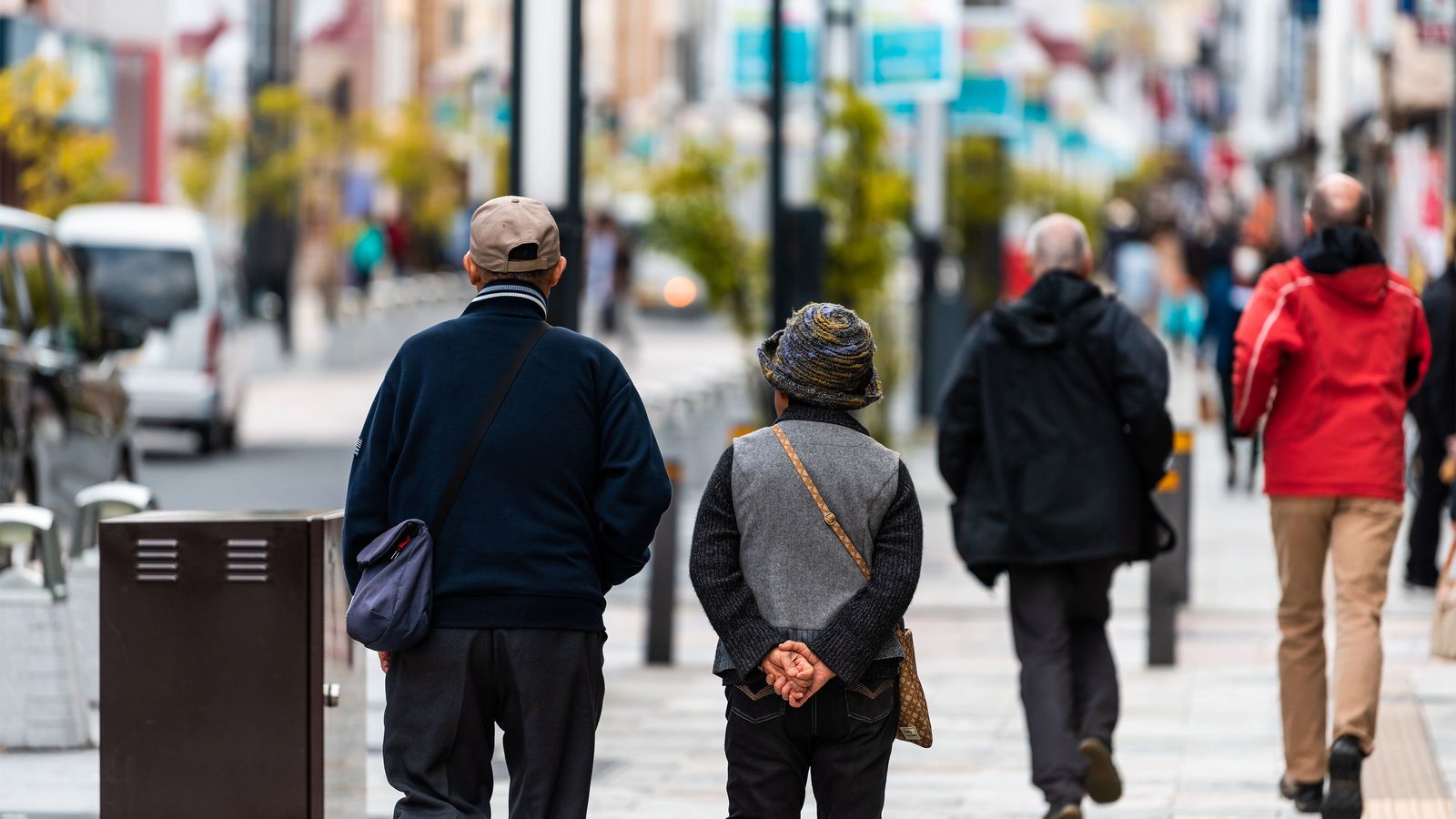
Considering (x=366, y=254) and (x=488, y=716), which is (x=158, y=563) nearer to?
(x=488, y=716)

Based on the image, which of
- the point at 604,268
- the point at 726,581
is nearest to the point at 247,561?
the point at 726,581

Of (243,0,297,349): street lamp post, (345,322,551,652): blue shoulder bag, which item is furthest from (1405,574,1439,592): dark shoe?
(243,0,297,349): street lamp post

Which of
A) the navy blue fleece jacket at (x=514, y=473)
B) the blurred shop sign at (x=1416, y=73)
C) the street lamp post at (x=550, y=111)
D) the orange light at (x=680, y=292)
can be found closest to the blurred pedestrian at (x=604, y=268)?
the orange light at (x=680, y=292)

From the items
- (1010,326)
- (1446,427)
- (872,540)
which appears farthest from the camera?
(1446,427)

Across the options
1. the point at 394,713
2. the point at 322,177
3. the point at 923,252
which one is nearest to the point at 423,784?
the point at 394,713

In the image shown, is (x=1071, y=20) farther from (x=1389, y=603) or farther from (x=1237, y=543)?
(x=1389, y=603)

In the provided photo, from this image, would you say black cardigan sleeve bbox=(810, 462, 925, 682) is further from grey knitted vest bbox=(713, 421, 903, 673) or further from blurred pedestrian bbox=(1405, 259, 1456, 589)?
blurred pedestrian bbox=(1405, 259, 1456, 589)

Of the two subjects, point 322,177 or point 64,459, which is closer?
point 64,459

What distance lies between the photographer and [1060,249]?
7.71 metres

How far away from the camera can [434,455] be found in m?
5.30

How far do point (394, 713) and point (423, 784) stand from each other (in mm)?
158

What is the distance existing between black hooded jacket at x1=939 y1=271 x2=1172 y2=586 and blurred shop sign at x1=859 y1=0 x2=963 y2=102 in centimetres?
1331

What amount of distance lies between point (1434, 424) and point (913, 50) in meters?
8.71

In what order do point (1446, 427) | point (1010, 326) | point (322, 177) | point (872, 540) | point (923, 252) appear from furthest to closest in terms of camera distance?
1. point (322, 177)
2. point (923, 252)
3. point (1446, 427)
4. point (1010, 326)
5. point (872, 540)
